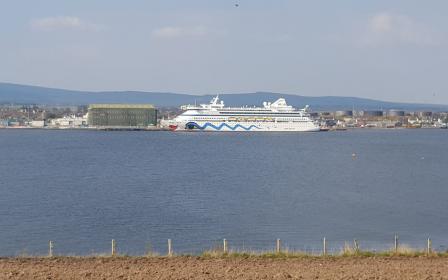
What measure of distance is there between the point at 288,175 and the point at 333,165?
7.78m

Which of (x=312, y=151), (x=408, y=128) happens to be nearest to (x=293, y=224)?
(x=312, y=151)

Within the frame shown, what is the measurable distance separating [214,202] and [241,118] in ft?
228

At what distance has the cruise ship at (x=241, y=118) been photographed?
9744 centimetres

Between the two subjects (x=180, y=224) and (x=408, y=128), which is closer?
(x=180, y=224)

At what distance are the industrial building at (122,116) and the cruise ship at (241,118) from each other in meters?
19.8

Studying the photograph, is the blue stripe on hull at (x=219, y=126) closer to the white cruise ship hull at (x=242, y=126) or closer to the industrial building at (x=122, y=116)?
the white cruise ship hull at (x=242, y=126)

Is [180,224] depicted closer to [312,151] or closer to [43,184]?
[43,184]

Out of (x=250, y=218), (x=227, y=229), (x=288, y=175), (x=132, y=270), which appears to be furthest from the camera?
(x=288, y=175)

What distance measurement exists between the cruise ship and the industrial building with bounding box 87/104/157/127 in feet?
64.9

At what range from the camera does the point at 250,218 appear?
24406mm

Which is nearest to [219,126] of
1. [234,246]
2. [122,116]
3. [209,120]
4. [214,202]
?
[209,120]

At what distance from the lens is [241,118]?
9750 centimetres

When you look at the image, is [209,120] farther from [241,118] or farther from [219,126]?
[241,118]

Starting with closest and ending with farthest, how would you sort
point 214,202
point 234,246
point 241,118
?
point 234,246 → point 214,202 → point 241,118
